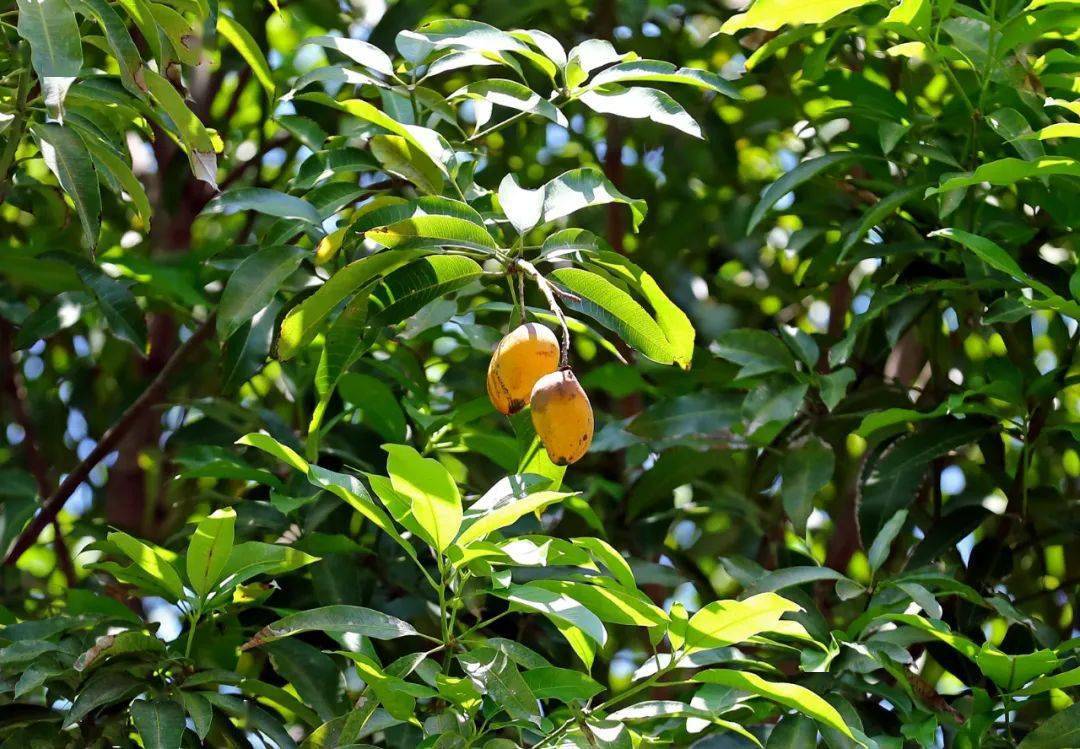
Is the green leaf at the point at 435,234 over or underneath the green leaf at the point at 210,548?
over

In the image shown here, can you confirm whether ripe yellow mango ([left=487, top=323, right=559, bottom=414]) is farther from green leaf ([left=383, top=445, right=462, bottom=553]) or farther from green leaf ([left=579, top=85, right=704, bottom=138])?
green leaf ([left=579, top=85, right=704, bottom=138])

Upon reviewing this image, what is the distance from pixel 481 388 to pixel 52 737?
2.27 feet

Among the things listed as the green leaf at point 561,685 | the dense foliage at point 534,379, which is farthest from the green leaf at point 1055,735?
the green leaf at point 561,685

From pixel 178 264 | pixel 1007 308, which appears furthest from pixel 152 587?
pixel 1007 308

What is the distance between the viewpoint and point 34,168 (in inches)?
93.7

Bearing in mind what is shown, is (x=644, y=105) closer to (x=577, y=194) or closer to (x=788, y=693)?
(x=577, y=194)

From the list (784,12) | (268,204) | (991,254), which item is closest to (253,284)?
(268,204)

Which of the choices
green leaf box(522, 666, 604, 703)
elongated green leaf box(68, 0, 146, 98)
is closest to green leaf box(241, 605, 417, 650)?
green leaf box(522, 666, 604, 703)

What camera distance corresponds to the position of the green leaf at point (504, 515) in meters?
0.93

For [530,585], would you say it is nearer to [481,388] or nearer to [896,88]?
[481,388]

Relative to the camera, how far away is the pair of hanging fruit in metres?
0.94

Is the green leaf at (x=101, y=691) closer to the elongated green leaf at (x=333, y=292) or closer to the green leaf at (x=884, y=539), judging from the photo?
the elongated green leaf at (x=333, y=292)

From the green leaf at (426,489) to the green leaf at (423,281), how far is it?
0.57 ft

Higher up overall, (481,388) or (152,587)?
(152,587)
